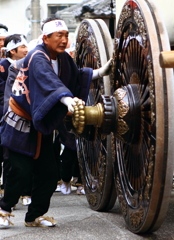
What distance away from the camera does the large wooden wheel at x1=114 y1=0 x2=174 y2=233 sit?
2.77 meters

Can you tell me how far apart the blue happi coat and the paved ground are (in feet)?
1.90

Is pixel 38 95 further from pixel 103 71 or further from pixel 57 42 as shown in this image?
pixel 103 71

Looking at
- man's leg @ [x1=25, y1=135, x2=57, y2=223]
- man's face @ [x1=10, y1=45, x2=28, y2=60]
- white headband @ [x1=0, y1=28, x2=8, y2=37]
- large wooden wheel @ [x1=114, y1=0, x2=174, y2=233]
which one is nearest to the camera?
large wooden wheel @ [x1=114, y1=0, x2=174, y2=233]

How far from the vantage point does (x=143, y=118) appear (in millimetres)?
3096

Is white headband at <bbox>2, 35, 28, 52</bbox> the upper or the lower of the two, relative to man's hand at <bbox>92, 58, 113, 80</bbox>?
upper

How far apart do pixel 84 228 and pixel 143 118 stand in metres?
0.95

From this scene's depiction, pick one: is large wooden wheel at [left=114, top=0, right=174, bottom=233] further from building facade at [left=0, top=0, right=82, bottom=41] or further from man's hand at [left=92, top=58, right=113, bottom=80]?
building facade at [left=0, top=0, right=82, bottom=41]

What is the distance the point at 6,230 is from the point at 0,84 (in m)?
1.69

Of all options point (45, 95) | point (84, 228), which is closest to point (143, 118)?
point (45, 95)

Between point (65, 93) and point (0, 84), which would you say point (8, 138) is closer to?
point (65, 93)

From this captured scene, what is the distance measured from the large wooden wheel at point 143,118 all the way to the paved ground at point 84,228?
0.14 m

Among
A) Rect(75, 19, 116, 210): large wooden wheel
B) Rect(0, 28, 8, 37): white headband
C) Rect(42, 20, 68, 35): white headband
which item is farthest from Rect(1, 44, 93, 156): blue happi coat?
Rect(0, 28, 8, 37): white headband

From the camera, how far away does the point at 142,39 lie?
300 centimetres

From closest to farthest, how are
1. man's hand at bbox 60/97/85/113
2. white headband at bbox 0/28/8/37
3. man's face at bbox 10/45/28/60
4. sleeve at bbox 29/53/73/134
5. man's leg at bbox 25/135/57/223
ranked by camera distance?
man's hand at bbox 60/97/85/113, sleeve at bbox 29/53/73/134, man's leg at bbox 25/135/57/223, man's face at bbox 10/45/28/60, white headband at bbox 0/28/8/37
